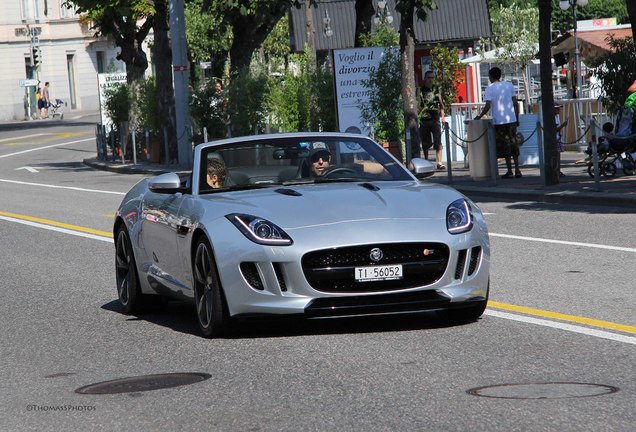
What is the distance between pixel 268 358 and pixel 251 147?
8.28 feet

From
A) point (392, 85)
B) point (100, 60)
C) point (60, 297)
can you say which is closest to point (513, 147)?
point (392, 85)

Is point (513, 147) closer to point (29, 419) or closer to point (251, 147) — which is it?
point (251, 147)

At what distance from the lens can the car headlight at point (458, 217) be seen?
926 centimetres

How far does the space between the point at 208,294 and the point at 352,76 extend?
20.4 metres

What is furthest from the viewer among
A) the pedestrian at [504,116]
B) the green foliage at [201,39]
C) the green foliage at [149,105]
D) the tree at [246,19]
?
the green foliage at [201,39]

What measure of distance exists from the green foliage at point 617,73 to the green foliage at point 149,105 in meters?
17.7

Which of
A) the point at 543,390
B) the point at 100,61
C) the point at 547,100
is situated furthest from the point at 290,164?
the point at 100,61

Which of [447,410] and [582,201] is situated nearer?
[447,410]

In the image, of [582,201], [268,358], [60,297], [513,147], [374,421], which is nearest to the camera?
[374,421]

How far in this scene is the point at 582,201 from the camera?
804 inches

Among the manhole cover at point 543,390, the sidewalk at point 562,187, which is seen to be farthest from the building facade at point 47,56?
the manhole cover at point 543,390

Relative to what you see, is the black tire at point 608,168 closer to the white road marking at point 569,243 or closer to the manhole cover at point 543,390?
the white road marking at point 569,243

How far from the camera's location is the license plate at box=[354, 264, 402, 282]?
902cm

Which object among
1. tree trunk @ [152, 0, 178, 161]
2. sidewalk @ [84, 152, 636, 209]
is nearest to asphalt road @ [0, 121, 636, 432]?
sidewalk @ [84, 152, 636, 209]
